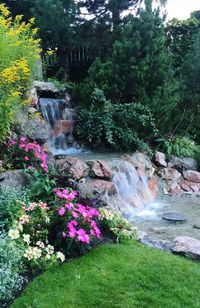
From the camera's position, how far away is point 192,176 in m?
9.70

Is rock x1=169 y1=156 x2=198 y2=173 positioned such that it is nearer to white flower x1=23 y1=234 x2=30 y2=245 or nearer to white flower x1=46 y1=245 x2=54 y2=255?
white flower x1=46 y1=245 x2=54 y2=255

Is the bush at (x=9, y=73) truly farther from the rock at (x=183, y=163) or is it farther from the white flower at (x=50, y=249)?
the rock at (x=183, y=163)

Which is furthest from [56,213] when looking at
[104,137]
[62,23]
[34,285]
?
[62,23]

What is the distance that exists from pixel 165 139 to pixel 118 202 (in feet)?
13.0

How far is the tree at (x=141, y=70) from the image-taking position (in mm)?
9898

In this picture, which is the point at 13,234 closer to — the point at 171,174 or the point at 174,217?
the point at 174,217

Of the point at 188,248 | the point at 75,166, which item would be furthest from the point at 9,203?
the point at 75,166

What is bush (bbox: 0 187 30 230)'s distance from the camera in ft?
12.8

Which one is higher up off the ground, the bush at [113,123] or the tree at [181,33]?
the tree at [181,33]

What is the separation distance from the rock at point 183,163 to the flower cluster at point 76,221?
618 cm

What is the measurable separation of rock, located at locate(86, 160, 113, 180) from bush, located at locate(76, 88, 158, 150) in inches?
68.7

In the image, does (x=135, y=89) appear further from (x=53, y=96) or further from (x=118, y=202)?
(x=118, y=202)

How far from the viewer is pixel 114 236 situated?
179 inches

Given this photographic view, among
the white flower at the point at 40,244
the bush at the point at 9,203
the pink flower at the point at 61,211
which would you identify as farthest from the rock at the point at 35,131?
the white flower at the point at 40,244
